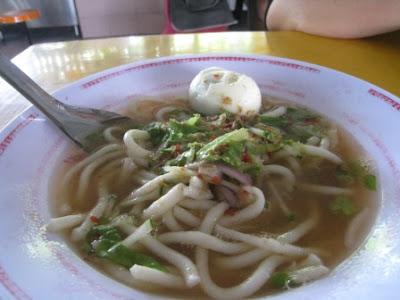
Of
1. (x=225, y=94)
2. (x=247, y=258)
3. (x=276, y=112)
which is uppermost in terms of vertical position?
(x=225, y=94)

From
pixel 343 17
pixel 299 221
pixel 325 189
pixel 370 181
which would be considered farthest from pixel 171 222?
pixel 343 17

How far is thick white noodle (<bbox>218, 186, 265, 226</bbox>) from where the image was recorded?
107 centimetres

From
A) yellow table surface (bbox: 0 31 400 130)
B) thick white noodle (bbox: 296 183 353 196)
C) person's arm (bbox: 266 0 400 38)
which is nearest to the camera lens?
thick white noodle (bbox: 296 183 353 196)

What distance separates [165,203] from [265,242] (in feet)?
0.97

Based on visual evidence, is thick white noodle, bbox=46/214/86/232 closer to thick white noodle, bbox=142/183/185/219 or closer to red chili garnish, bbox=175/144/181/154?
thick white noodle, bbox=142/183/185/219

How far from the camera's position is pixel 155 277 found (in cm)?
87

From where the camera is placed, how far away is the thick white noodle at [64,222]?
919 millimetres

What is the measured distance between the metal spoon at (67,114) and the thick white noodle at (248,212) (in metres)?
Result: 0.56

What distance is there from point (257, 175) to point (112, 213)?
0.46 m

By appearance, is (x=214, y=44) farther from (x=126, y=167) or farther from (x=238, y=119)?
(x=126, y=167)

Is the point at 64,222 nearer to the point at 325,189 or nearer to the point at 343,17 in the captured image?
the point at 325,189

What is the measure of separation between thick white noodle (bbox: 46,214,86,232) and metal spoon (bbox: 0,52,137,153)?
336mm

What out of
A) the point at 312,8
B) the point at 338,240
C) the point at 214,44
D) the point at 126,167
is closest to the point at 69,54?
the point at 214,44

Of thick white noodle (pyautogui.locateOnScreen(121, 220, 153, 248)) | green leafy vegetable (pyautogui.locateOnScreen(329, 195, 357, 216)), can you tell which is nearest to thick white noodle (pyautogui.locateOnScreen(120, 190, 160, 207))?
thick white noodle (pyautogui.locateOnScreen(121, 220, 153, 248))
